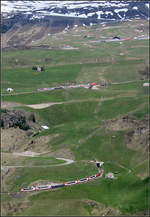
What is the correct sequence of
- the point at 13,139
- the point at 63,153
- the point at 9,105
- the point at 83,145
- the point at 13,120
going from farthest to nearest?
the point at 9,105 < the point at 13,120 < the point at 13,139 < the point at 83,145 < the point at 63,153

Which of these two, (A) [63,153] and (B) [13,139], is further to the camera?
(B) [13,139]

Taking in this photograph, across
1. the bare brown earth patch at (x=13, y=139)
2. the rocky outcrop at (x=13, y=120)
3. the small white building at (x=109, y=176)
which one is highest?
the rocky outcrop at (x=13, y=120)

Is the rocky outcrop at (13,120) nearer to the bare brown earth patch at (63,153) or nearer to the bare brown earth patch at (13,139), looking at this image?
the bare brown earth patch at (13,139)

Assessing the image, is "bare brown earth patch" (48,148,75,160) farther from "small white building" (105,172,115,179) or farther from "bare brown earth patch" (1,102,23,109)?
"bare brown earth patch" (1,102,23,109)

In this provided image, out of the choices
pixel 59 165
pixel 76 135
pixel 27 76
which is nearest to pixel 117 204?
pixel 59 165

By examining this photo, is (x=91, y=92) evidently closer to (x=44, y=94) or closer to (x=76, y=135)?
(x=44, y=94)

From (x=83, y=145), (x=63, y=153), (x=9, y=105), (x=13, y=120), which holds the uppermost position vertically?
(x=9, y=105)

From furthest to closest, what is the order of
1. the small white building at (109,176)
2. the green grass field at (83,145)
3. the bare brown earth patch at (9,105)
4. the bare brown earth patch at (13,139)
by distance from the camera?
the bare brown earth patch at (9,105), the bare brown earth patch at (13,139), the small white building at (109,176), the green grass field at (83,145)

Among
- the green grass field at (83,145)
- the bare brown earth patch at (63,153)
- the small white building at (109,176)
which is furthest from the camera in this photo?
the bare brown earth patch at (63,153)

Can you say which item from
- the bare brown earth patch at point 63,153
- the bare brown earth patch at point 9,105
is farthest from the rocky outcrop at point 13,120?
the bare brown earth patch at point 63,153

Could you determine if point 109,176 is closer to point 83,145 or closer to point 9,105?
point 83,145

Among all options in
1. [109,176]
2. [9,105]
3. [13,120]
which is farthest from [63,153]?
[9,105]
